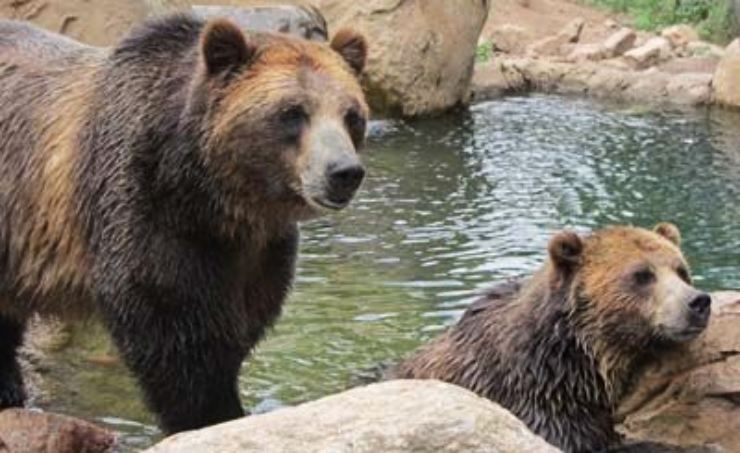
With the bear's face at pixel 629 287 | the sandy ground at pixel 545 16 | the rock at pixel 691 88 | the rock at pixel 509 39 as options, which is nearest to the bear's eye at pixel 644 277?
the bear's face at pixel 629 287

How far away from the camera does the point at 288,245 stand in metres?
6.54

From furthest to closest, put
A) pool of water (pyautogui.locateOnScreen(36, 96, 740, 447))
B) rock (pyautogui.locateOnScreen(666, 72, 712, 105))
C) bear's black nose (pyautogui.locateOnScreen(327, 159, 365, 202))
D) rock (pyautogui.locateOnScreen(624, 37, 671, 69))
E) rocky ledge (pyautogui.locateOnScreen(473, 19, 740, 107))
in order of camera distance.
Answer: rock (pyautogui.locateOnScreen(624, 37, 671, 69)), rocky ledge (pyautogui.locateOnScreen(473, 19, 740, 107)), rock (pyautogui.locateOnScreen(666, 72, 712, 105)), pool of water (pyautogui.locateOnScreen(36, 96, 740, 447)), bear's black nose (pyautogui.locateOnScreen(327, 159, 365, 202))

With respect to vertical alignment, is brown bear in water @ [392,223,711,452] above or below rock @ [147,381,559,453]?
below

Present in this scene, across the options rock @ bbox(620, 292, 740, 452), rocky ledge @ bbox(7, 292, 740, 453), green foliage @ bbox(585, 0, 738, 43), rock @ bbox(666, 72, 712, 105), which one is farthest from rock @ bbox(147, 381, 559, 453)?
green foliage @ bbox(585, 0, 738, 43)

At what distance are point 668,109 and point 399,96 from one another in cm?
326

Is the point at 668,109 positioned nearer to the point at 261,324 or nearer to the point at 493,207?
the point at 493,207

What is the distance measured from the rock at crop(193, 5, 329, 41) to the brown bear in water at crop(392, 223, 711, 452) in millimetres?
8525

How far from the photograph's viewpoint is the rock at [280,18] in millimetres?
15648

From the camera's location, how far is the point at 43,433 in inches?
262

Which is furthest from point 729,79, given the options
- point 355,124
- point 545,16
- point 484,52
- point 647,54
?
point 355,124

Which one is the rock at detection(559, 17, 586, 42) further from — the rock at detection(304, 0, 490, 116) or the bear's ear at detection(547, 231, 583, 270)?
the bear's ear at detection(547, 231, 583, 270)

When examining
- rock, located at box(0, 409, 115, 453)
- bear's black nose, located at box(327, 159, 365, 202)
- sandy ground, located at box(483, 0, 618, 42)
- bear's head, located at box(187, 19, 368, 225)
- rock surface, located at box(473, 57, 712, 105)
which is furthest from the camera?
sandy ground, located at box(483, 0, 618, 42)

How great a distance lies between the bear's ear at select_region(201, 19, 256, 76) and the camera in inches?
238

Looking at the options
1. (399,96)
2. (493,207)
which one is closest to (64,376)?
(493,207)
